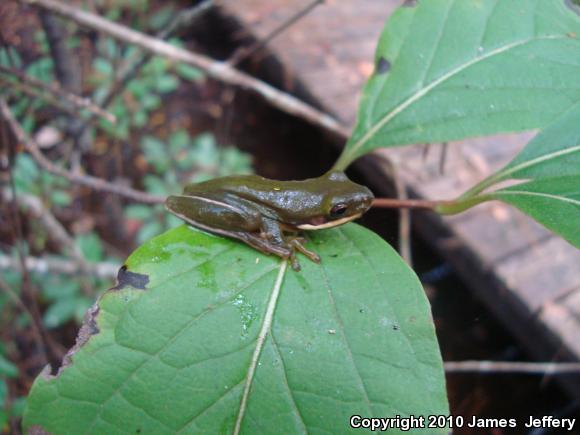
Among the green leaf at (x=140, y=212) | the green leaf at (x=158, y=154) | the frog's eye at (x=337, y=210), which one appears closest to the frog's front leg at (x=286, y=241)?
the frog's eye at (x=337, y=210)

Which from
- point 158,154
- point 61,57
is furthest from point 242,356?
point 158,154

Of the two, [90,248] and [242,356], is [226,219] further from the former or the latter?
[90,248]

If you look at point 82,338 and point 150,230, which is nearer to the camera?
point 82,338

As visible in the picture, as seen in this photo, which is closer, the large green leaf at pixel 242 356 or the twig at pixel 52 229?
the large green leaf at pixel 242 356

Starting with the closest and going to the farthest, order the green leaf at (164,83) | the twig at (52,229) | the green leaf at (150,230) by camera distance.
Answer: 1. the twig at (52,229)
2. the green leaf at (150,230)
3. the green leaf at (164,83)

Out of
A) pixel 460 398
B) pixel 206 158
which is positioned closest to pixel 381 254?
pixel 460 398

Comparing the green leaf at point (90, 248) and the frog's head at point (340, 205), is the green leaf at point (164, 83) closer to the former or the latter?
the green leaf at point (90, 248)

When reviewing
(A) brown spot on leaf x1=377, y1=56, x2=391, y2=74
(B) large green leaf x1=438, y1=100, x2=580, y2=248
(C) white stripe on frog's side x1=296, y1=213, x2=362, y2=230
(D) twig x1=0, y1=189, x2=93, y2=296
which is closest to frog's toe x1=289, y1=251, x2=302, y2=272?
(C) white stripe on frog's side x1=296, y1=213, x2=362, y2=230

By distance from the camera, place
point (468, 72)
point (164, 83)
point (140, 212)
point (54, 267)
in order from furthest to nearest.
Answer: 1. point (164, 83)
2. point (140, 212)
3. point (54, 267)
4. point (468, 72)
